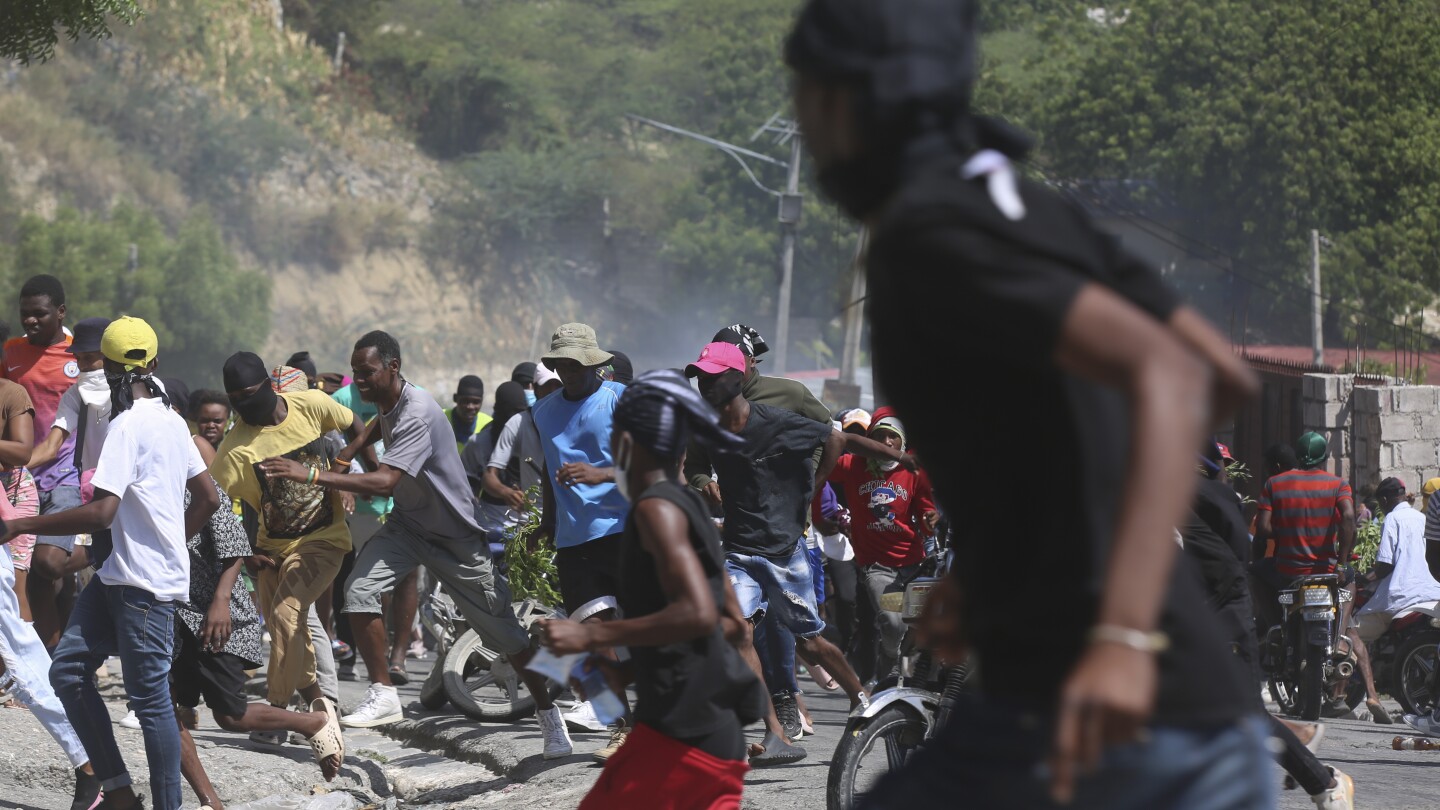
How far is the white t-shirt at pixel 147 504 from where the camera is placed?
5938 millimetres

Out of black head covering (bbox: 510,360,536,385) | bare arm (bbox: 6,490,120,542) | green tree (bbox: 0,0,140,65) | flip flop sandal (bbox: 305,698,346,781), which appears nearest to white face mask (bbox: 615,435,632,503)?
bare arm (bbox: 6,490,120,542)

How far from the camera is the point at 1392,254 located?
4338 centimetres

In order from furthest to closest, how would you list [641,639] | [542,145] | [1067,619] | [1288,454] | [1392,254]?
[542,145] < [1392,254] < [1288,454] < [641,639] < [1067,619]

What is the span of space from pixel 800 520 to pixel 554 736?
1.48 metres

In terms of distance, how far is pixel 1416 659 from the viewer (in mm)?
10320

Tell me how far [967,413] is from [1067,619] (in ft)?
0.90

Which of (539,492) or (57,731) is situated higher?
(539,492)

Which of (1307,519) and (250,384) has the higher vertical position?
(250,384)

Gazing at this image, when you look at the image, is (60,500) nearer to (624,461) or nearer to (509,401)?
(509,401)

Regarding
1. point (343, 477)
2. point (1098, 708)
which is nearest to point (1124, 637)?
point (1098, 708)

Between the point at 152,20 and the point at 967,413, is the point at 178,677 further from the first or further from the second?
the point at 152,20

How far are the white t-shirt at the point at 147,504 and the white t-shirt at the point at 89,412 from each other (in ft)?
2.85

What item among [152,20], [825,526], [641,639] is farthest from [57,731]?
[152,20]

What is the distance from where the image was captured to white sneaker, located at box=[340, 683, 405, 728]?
878 cm
